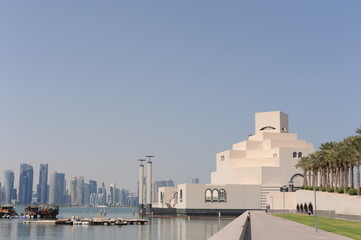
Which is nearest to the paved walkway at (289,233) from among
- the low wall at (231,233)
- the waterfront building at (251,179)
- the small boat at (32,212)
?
the low wall at (231,233)

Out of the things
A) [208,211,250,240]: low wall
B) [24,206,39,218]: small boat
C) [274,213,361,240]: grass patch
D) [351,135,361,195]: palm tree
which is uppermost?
[351,135,361,195]: palm tree

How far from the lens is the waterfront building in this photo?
370 ft

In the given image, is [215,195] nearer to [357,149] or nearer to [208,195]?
[208,195]

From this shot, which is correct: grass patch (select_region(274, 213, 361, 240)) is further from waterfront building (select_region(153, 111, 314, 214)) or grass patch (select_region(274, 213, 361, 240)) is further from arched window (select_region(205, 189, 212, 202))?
arched window (select_region(205, 189, 212, 202))

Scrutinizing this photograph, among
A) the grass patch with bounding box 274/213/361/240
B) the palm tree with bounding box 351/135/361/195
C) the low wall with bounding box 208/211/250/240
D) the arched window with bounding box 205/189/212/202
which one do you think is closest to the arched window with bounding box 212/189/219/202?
the arched window with bounding box 205/189/212/202

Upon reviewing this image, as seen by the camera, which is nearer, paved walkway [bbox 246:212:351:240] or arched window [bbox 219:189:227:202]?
paved walkway [bbox 246:212:351:240]

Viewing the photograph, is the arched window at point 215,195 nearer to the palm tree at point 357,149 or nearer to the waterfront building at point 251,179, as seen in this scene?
the waterfront building at point 251,179

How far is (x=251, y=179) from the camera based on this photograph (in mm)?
114438

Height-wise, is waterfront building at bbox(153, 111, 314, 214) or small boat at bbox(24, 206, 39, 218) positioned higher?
waterfront building at bbox(153, 111, 314, 214)

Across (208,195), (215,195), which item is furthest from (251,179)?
(208,195)

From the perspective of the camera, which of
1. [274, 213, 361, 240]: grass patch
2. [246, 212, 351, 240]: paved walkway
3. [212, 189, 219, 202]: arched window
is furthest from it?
[212, 189, 219, 202]: arched window

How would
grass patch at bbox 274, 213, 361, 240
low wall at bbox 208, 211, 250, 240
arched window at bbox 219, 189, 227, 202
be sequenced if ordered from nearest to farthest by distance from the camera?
1. low wall at bbox 208, 211, 250, 240
2. grass patch at bbox 274, 213, 361, 240
3. arched window at bbox 219, 189, 227, 202

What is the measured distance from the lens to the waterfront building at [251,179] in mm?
112625

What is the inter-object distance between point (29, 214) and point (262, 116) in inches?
2767
